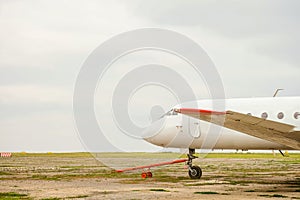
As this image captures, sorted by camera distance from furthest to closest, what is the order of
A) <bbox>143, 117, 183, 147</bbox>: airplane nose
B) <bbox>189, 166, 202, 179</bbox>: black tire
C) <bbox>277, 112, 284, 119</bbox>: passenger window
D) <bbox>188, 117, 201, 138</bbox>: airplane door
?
<bbox>189, 166, 202, 179</bbox>: black tire, <bbox>143, 117, 183, 147</bbox>: airplane nose, <bbox>188, 117, 201, 138</bbox>: airplane door, <bbox>277, 112, 284, 119</bbox>: passenger window

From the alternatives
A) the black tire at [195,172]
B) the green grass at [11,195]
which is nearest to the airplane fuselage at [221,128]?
the black tire at [195,172]

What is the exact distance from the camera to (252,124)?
1580 cm

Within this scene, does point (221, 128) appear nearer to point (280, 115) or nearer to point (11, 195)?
point (280, 115)

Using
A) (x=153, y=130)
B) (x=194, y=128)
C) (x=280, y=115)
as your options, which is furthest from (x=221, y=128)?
(x=153, y=130)

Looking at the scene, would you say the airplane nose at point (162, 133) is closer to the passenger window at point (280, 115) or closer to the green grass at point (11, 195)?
the passenger window at point (280, 115)

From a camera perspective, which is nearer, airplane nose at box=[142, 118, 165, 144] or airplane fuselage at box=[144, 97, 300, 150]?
airplane fuselage at box=[144, 97, 300, 150]

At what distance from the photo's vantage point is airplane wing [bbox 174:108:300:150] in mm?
14834

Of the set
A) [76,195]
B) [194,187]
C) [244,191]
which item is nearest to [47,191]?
[76,195]

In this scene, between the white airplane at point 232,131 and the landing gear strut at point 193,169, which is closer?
the white airplane at point 232,131

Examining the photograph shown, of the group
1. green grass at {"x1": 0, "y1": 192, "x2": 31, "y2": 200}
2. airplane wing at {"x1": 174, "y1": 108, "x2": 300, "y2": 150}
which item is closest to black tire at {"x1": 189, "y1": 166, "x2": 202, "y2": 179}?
airplane wing at {"x1": 174, "y1": 108, "x2": 300, "y2": 150}

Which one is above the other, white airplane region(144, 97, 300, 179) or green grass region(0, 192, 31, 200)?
white airplane region(144, 97, 300, 179)

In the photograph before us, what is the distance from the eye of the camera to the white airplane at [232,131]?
1805 cm

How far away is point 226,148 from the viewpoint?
76.5ft

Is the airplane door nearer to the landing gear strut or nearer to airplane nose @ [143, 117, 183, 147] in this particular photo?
airplane nose @ [143, 117, 183, 147]
